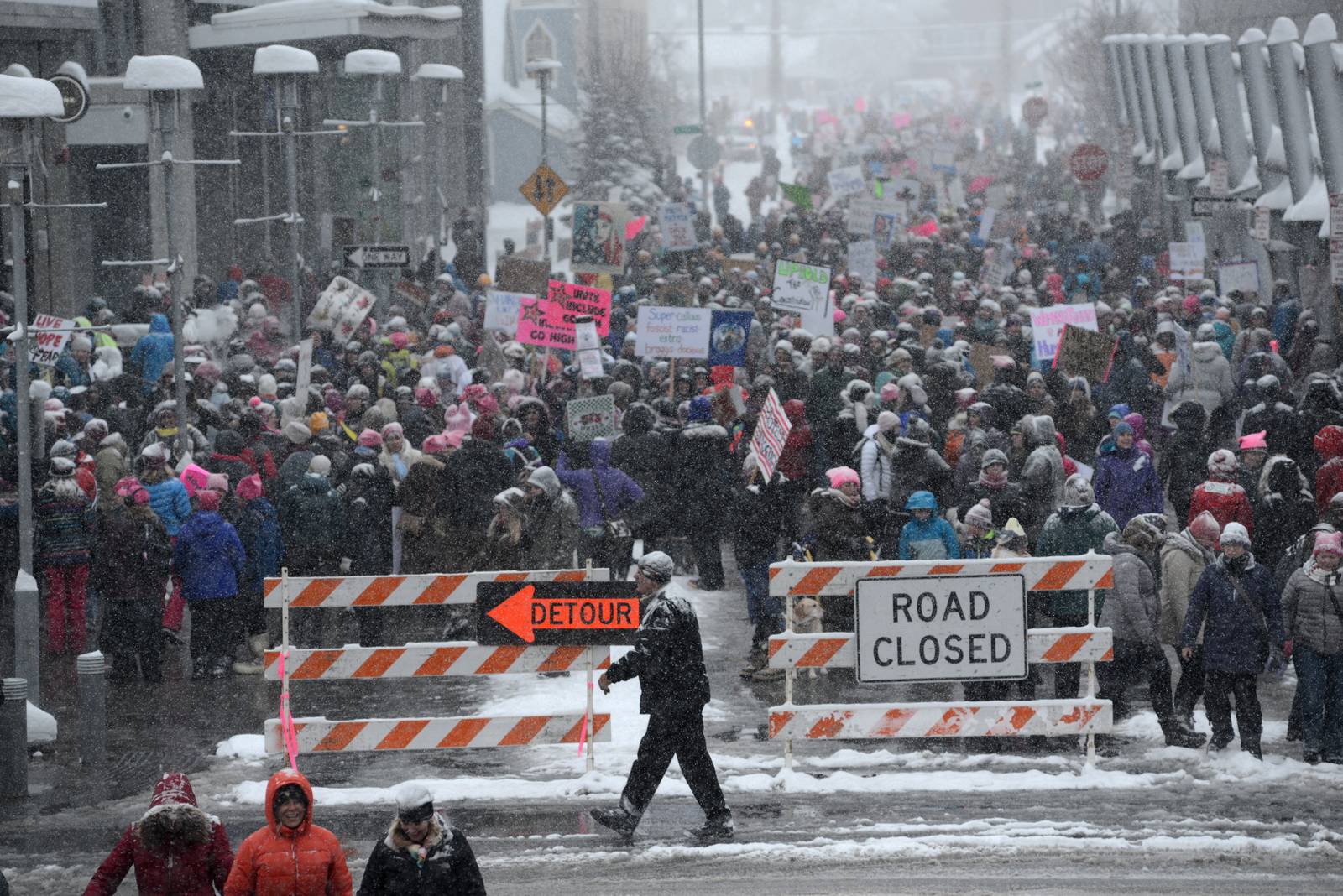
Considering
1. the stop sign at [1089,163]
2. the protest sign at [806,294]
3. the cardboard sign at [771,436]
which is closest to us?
the cardboard sign at [771,436]

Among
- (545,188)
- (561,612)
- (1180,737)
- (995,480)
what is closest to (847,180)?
(545,188)

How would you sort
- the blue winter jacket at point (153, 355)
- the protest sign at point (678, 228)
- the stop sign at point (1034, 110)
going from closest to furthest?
1. the blue winter jacket at point (153, 355)
2. the protest sign at point (678, 228)
3. the stop sign at point (1034, 110)

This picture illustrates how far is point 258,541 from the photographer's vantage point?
1474 centimetres

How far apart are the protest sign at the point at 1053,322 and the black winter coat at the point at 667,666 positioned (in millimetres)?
10650

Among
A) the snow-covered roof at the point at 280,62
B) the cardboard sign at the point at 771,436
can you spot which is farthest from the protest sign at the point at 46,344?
the cardboard sign at the point at 771,436

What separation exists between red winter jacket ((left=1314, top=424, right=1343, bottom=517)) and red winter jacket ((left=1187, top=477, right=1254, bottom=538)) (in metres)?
0.57

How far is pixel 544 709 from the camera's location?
1306 centimetres

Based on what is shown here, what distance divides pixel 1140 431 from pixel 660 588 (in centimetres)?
700

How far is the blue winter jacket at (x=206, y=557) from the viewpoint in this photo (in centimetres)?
1413

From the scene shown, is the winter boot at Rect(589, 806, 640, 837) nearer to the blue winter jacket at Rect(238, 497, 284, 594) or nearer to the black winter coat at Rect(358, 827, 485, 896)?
the black winter coat at Rect(358, 827, 485, 896)

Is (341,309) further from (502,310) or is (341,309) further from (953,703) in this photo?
(953,703)

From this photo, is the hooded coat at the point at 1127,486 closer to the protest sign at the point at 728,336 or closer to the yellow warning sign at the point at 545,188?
the protest sign at the point at 728,336

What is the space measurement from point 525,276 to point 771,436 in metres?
9.11

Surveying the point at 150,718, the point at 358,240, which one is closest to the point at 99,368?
the point at 150,718
